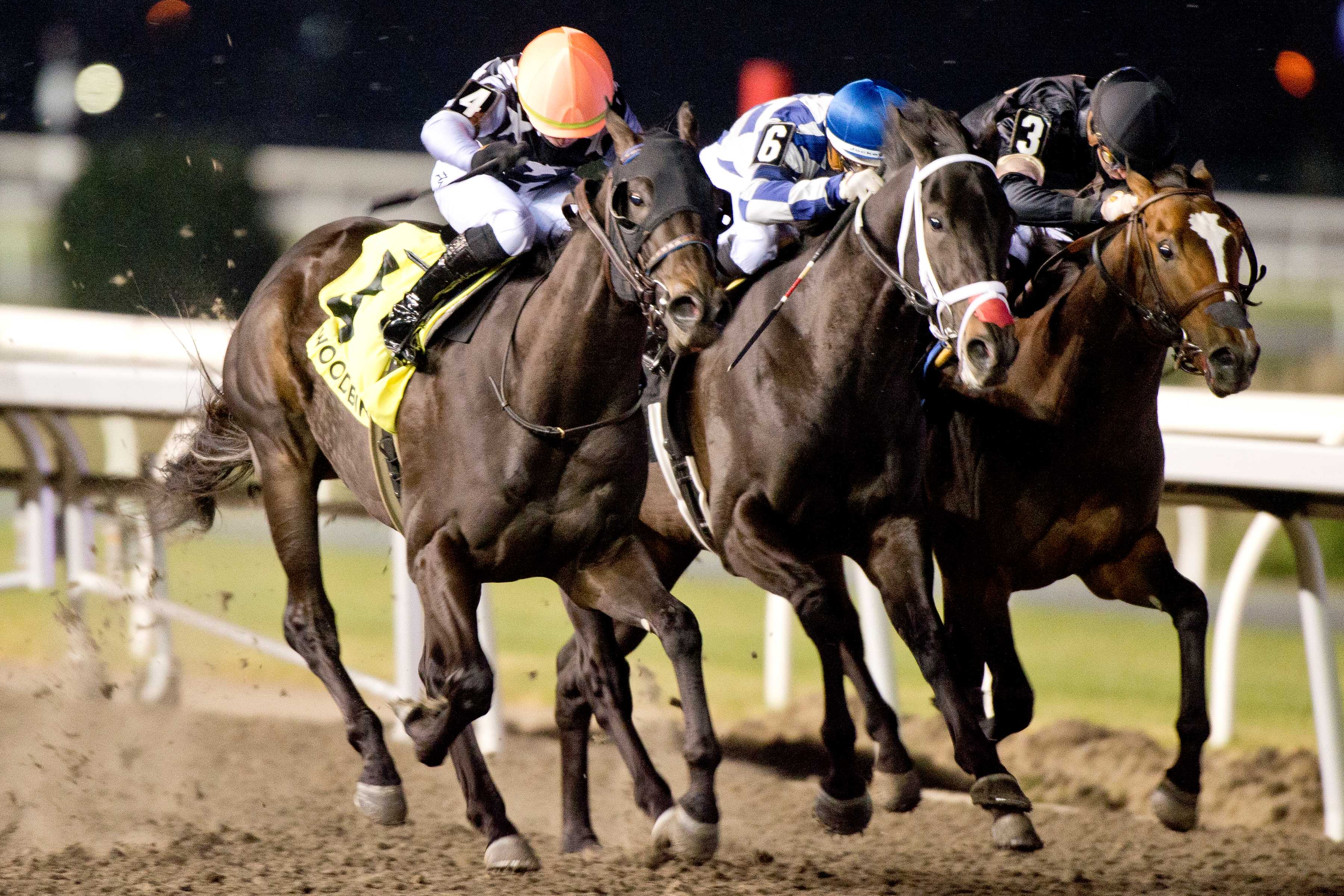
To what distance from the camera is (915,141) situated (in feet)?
10.1

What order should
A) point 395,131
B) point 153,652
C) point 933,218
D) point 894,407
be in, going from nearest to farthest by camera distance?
point 933,218 < point 894,407 < point 153,652 < point 395,131

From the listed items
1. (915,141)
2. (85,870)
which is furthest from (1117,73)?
(85,870)

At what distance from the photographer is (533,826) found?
14.8ft

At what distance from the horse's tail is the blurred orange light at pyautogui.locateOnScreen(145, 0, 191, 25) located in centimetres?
374

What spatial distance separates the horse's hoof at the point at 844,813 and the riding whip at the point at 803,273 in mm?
979

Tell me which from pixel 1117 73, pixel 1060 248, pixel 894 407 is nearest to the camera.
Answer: pixel 894 407

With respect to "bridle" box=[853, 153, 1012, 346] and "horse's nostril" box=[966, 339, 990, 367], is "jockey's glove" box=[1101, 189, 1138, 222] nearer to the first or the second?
"bridle" box=[853, 153, 1012, 346]

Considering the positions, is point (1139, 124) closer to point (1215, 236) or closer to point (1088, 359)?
point (1215, 236)

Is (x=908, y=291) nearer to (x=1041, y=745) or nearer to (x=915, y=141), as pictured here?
(x=915, y=141)

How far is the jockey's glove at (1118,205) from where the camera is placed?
11.1 feet

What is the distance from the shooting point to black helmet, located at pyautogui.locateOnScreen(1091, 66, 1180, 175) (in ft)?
11.2

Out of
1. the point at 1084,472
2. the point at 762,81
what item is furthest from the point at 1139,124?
the point at 762,81

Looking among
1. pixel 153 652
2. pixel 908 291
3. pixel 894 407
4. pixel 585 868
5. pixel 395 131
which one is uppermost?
pixel 395 131

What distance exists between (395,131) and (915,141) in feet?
18.5
